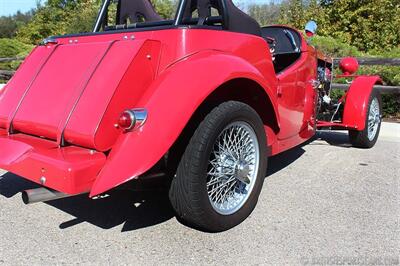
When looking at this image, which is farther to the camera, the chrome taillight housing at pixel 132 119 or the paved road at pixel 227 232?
the paved road at pixel 227 232

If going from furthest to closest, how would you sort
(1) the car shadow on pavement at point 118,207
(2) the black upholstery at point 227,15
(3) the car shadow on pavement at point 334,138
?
(3) the car shadow on pavement at point 334,138, (2) the black upholstery at point 227,15, (1) the car shadow on pavement at point 118,207

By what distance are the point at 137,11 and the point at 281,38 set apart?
61.3 inches

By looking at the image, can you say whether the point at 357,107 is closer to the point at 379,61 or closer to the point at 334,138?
the point at 334,138

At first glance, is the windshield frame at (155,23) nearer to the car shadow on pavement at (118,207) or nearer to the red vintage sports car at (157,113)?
the red vintage sports car at (157,113)

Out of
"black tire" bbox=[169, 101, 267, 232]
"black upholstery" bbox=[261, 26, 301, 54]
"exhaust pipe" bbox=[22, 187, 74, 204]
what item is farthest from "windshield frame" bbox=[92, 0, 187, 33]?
"exhaust pipe" bbox=[22, 187, 74, 204]

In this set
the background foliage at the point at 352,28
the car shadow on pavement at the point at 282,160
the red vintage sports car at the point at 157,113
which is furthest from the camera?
the background foliage at the point at 352,28

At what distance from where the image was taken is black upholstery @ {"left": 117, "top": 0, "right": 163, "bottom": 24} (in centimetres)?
452

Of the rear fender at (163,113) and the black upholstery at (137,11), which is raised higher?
the black upholstery at (137,11)

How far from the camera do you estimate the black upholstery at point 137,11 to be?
178 inches

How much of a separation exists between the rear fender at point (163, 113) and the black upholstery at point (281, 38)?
1.90 metres

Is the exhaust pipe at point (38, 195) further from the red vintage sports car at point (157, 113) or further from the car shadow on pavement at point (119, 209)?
the car shadow on pavement at point (119, 209)

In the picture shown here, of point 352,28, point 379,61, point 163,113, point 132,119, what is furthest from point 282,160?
point 352,28

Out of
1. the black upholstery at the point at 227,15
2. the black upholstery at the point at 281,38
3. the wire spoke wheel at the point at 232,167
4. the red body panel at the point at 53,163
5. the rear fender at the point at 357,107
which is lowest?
the rear fender at the point at 357,107

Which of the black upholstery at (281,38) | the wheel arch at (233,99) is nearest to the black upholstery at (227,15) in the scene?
the wheel arch at (233,99)
